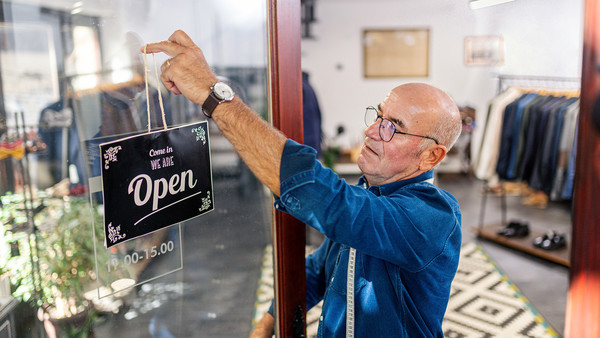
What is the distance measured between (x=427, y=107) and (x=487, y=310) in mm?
2403

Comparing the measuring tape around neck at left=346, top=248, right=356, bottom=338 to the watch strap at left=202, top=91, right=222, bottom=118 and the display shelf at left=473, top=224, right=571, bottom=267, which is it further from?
the display shelf at left=473, top=224, right=571, bottom=267

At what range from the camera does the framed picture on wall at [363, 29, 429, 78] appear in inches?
261

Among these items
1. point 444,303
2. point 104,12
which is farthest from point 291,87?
point 444,303

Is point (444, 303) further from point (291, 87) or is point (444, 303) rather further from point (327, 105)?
point (327, 105)

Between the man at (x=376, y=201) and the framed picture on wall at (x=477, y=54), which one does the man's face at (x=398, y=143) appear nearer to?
the man at (x=376, y=201)

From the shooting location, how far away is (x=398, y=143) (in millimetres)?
973

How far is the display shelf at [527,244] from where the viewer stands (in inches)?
143

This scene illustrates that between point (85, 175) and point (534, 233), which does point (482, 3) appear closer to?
point (85, 175)

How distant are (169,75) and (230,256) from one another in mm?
980

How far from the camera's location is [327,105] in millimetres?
6953

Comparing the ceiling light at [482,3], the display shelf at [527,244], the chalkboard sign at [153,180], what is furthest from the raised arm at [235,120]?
the display shelf at [527,244]

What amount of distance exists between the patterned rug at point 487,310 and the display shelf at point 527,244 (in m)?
0.41

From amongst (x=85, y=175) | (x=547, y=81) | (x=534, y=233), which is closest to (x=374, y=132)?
(x=85, y=175)

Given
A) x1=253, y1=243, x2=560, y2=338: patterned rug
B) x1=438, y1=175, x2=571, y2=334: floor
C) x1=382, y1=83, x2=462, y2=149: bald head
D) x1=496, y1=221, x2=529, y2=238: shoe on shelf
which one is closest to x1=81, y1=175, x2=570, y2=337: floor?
x1=382, y1=83, x2=462, y2=149: bald head
